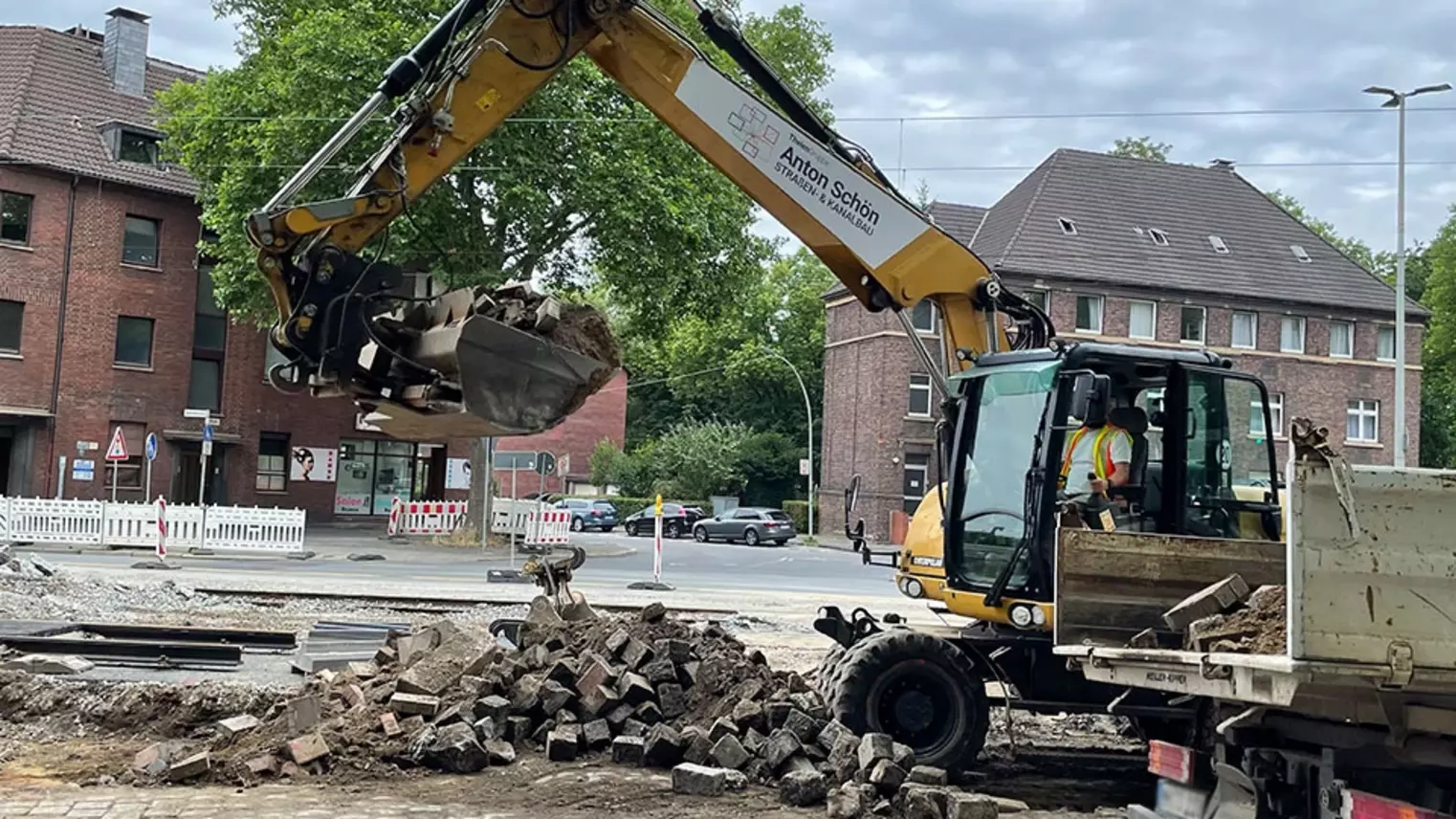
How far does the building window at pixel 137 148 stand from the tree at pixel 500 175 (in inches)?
193

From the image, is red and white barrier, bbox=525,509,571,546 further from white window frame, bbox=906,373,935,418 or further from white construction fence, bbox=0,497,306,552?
white window frame, bbox=906,373,935,418

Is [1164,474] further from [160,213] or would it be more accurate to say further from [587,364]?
[160,213]

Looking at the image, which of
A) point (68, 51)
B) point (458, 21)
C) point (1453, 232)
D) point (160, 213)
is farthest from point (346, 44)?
point (1453, 232)

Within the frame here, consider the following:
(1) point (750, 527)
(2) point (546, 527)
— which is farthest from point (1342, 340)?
(2) point (546, 527)

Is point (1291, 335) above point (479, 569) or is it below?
above

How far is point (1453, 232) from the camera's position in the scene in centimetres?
6994

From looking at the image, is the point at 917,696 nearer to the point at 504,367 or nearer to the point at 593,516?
the point at 504,367

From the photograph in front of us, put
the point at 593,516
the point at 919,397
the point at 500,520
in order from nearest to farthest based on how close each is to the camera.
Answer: the point at 500,520 → the point at 919,397 → the point at 593,516

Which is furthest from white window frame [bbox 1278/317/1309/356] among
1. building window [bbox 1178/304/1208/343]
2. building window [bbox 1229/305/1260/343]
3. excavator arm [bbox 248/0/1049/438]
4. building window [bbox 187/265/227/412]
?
excavator arm [bbox 248/0/1049/438]

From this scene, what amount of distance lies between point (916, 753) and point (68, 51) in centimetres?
4094

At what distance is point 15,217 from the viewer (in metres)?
35.5

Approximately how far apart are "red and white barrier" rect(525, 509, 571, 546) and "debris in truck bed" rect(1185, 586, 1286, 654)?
2434 cm

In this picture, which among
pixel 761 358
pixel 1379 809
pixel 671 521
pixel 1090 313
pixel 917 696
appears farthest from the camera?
pixel 761 358

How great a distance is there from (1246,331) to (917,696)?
147 feet
